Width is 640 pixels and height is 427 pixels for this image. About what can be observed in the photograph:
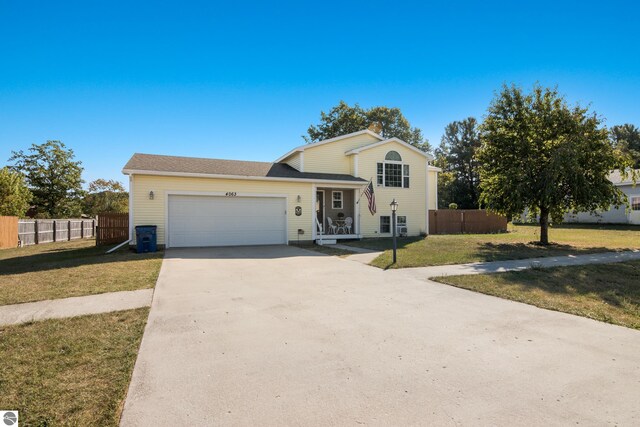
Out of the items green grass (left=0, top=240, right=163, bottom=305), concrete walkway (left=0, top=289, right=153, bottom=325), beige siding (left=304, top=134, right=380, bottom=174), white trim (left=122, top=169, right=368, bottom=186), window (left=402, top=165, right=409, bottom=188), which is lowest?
concrete walkway (left=0, top=289, right=153, bottom=325)

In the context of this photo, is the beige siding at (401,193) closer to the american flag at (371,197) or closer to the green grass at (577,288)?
the american flag at (371,197)

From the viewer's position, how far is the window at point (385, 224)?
18.4 metres

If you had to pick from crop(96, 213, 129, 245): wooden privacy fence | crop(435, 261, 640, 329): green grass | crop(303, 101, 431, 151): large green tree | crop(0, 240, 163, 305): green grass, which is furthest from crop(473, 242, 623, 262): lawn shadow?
crop(303, 101, 431, 151): large green tree

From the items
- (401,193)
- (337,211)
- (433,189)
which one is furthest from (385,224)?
(433,189)

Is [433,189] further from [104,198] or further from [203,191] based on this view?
[104,198]

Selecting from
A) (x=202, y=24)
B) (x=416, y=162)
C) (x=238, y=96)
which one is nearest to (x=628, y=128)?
(x=416, y=162)

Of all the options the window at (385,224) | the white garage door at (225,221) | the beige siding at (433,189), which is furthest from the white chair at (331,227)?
the beige siding at (433,189)

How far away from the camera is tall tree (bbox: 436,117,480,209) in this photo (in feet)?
129

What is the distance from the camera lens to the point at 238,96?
17.4 meters

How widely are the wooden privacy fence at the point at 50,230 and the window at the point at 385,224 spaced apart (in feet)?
63.7

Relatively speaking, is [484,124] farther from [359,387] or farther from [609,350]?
[359,387]

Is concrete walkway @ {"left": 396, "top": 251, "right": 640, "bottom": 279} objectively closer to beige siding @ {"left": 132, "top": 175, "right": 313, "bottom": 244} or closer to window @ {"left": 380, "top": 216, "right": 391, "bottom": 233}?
beige siding @ {"left": 132, "top": 175, "right": 313, "bottom": 244}

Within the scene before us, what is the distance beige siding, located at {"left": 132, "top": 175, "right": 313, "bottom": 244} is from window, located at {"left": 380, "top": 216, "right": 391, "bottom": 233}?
182 inches

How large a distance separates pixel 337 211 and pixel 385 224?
2.86 m
